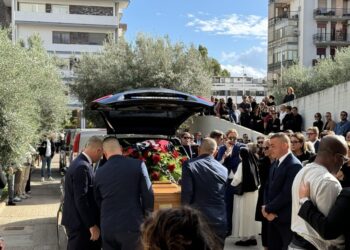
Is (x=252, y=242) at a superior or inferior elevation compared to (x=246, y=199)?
inferior

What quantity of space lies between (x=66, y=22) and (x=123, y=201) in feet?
177

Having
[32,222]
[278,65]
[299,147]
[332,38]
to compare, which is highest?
[332,38]

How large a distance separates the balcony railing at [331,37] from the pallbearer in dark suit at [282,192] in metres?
58.1

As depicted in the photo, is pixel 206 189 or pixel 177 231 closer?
pixel 177 231

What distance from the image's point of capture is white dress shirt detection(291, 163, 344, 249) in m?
4.43

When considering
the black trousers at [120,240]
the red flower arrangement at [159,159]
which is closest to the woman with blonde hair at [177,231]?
the black trousers at [120,240]

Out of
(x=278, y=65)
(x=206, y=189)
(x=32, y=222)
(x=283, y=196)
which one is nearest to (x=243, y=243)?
(x=206, y=189)

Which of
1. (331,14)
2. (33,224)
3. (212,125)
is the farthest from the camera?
(331,14)

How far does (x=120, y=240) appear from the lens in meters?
5.92

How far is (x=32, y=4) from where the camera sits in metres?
57.8

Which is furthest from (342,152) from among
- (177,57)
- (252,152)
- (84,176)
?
(177,57)

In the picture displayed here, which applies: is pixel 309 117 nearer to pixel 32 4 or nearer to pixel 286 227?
pixel 286 227

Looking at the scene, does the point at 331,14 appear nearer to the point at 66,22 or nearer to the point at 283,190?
the point at 66,22

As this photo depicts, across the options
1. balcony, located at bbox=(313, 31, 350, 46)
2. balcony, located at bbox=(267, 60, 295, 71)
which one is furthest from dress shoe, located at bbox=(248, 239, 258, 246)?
balcony, located at bbox=(313, 31, 350, 46)
